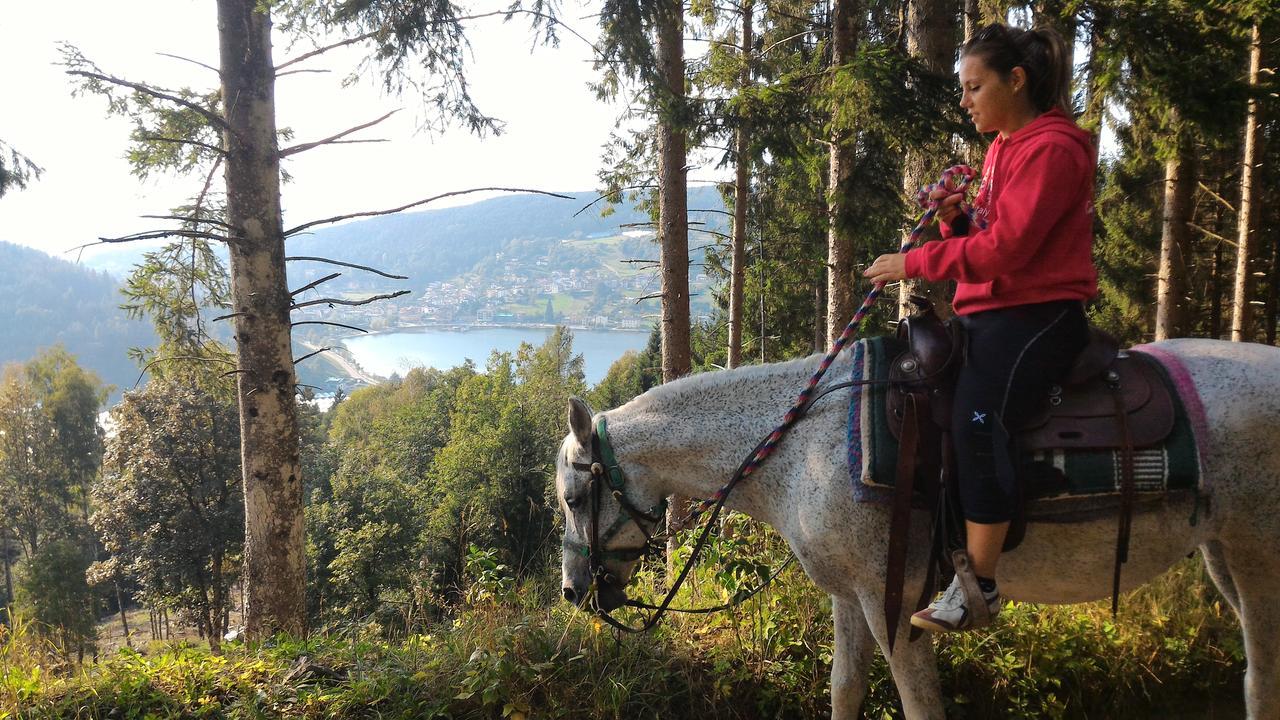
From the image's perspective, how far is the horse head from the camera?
2775mm

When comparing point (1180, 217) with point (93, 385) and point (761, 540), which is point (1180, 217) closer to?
point (761, 540)

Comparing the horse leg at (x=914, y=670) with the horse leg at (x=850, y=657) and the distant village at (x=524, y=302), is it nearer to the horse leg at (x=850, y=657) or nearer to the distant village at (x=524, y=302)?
the horse leg at (x=850, y=657)

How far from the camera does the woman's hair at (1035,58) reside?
215 centimetres

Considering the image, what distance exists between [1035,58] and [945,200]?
0.50m

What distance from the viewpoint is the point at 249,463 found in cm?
569

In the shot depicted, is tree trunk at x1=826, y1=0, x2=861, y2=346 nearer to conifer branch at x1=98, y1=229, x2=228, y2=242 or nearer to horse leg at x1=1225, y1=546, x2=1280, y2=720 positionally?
horse leg at x1=1225, y1=546, x2=1280, y2=720

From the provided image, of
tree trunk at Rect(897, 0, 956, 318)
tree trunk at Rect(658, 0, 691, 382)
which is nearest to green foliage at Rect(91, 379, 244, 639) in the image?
tree trunk at Rect(658, 0, 691, 382)

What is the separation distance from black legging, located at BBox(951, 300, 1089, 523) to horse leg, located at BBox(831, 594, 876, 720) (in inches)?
36.3

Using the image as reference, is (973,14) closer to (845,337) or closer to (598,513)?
(845,337)

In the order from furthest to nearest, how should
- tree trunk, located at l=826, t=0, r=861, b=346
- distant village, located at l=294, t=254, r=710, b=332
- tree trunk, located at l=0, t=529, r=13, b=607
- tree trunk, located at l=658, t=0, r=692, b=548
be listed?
1. distant village, located at l=294, t=254, r=710, b=332
2. tree trunk, located at l=0, t=529, r=13, b=607
3. tree trunk, located at l=658, t=0, r=692, b=548
4. tree trunk, located at l=826, t=0, r=861, b=346

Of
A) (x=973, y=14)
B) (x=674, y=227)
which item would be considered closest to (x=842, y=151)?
(x=973, y=14)

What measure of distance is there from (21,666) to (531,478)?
→ 2765cm

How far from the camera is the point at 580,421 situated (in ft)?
8.89

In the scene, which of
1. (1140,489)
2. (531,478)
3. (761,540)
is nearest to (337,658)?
(761,540)
